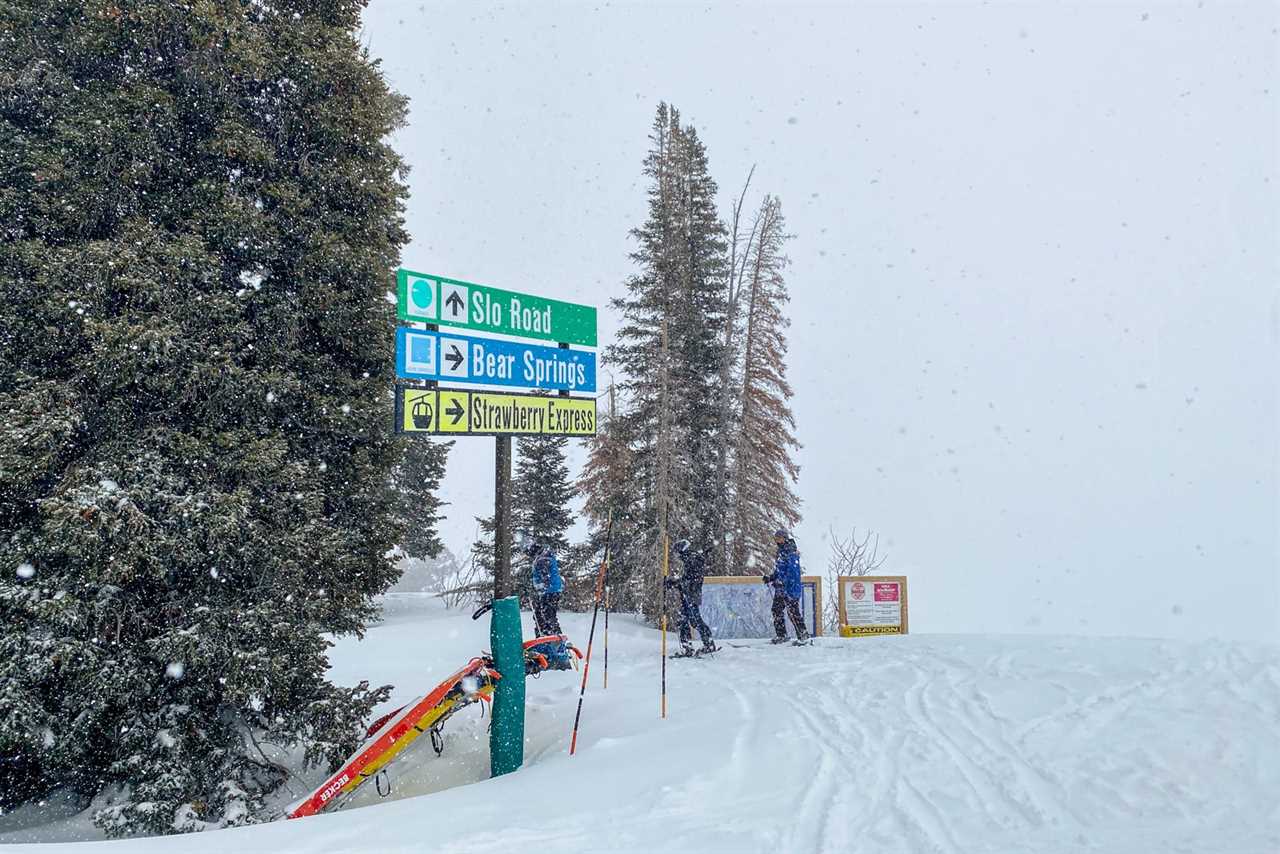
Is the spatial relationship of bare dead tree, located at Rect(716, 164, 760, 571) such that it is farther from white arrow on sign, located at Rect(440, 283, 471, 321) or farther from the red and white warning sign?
white arrow on sign, located at Rect(440, 283, 471, 321)

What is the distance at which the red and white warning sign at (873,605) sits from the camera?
624 inches

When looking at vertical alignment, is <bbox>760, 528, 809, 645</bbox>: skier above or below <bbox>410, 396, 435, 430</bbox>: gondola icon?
below

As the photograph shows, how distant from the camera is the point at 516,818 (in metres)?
5.46

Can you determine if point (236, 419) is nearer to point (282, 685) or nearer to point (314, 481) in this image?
point (314, 481)

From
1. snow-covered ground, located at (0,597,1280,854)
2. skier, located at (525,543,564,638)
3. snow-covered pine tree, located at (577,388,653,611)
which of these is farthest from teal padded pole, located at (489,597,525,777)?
snow-covered pine tree, located at (577,388,653,611)

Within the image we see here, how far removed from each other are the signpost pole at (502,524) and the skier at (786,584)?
6.80 m

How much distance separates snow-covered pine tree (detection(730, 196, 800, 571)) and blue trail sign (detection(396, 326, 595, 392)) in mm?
15096

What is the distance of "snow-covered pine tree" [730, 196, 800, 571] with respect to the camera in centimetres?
2323

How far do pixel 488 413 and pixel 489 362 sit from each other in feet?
1.79

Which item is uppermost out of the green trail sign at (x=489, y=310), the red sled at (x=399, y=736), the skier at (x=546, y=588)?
the green trail sign at (x=489, y=310)

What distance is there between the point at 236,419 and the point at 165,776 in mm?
3507

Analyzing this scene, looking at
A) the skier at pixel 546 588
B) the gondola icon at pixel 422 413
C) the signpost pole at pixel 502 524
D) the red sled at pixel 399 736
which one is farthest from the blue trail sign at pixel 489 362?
the skier at pixel 546 588

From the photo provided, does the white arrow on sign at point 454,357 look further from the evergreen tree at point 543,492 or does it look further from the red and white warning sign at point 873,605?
the evergreen tree at point 543,492

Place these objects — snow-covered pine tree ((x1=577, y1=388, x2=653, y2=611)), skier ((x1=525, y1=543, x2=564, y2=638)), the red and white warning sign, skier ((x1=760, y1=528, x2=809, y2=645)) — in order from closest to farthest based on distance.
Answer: skier ((x1=525, y1=543, x2=564, y2=638)) < skier ((x1=760, y1=528, x2=809, y2=645)) < the red and white warning sign < snow-covered pine tree ((x1=577, y1=388, x2=653, y2=611))
